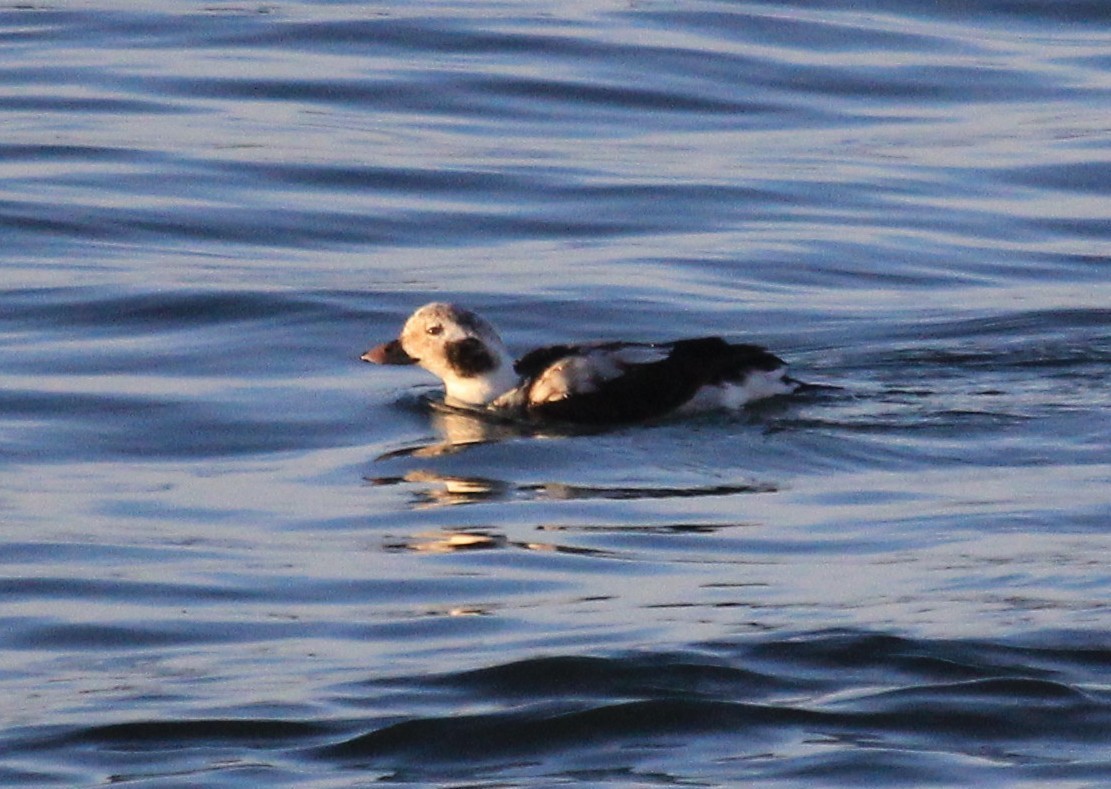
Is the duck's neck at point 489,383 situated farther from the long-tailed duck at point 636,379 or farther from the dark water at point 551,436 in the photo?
the dark water at point 551,436

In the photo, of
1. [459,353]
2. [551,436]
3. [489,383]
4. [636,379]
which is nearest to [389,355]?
[459,353]

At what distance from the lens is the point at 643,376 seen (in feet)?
37.3

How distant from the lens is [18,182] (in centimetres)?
1698

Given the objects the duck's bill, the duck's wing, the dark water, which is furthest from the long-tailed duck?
the duck's bill

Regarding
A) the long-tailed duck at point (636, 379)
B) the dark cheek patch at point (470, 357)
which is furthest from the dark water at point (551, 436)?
the dark cheek patch at point (470, 357)

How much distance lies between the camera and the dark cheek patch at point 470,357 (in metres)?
11.9

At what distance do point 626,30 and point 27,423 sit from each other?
1246 centimetres

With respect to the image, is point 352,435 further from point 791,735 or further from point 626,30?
point 626,30

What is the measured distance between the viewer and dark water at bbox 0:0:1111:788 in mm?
6648

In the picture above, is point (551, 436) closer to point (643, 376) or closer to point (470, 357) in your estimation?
point (643, 376)

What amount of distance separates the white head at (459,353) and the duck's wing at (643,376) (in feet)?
1.73

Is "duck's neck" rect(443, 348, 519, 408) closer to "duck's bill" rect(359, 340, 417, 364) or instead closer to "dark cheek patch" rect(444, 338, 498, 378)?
"dark cheek patch" rect(444, 338, 498, 378)

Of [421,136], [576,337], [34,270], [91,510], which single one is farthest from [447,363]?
[421,136]

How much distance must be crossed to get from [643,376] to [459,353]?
39.3 inches
